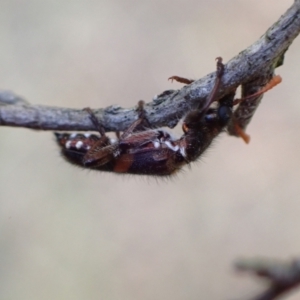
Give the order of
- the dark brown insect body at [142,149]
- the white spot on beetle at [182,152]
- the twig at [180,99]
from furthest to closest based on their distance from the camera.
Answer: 1. the white spot on beetle at [182,152]
2. the dark brown insect body at [142,149]
3. the twig at [180,99]

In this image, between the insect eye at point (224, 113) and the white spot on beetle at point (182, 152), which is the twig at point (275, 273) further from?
the white spot on beetle at point (182, 152)

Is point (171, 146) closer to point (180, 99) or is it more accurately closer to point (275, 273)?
point (180, 99)

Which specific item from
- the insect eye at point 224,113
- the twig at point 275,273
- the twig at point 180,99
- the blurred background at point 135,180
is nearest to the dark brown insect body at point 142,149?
the insect eye at point 224,113

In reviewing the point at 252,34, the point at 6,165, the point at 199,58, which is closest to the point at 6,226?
→ the point at 6,165

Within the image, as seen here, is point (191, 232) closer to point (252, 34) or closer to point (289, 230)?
point (289, 230)

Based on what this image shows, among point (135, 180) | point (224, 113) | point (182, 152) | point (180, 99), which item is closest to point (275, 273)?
point (180, 99)
